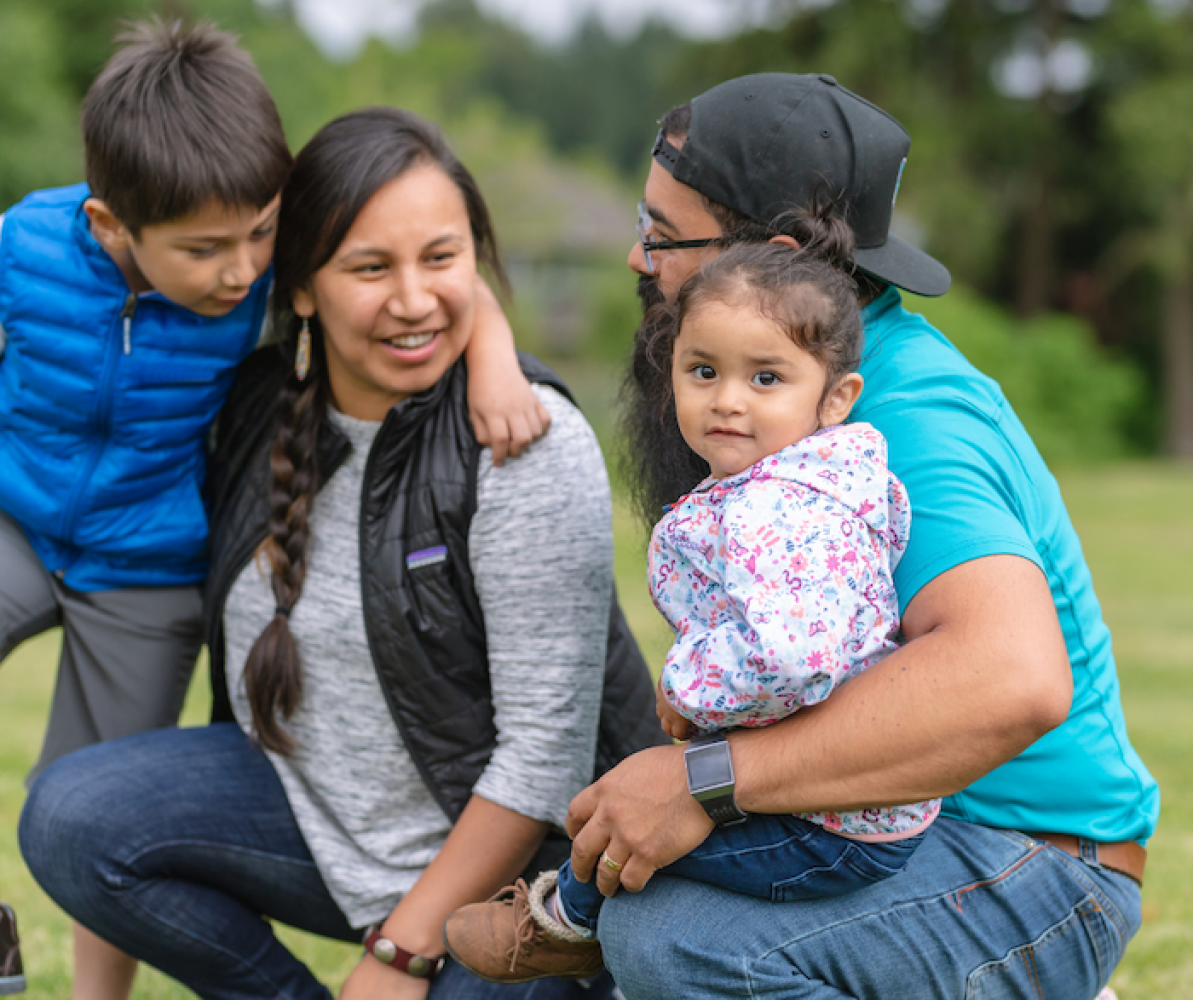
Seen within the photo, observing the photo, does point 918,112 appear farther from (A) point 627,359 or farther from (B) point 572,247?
(A) point 627,359

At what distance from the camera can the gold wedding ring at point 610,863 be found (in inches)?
75.3

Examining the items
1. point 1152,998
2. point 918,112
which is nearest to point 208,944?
point 1152,998

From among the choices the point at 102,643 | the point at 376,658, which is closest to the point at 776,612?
the point at 376,658

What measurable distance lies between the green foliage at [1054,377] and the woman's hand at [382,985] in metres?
17.5

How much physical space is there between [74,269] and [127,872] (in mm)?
1187

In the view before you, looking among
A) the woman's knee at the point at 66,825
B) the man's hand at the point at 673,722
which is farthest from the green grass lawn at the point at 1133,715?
the woman's knee at the point at 66,825

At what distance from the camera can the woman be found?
2.38 meters

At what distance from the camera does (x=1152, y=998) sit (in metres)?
3.00

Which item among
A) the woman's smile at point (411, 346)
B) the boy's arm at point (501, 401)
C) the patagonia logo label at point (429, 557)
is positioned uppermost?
the woman's smile at point (411, 346)

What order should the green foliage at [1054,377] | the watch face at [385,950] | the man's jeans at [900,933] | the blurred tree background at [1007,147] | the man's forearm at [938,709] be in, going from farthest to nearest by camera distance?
the blurred tree background at [1007,147]
the green foliage at [1054,377]
the watch face at [385,950]
the man's jeans at [900,933]
the man's forearm at [938,709]

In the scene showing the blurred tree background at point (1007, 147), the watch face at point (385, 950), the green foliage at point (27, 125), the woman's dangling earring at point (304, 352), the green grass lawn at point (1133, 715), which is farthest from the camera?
the blurred tree background at point (1007, 147)

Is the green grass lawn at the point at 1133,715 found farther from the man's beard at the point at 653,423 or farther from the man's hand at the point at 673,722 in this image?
the man's hand at the point at 673,722

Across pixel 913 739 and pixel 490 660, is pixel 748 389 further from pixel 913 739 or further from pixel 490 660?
pixel 490 660

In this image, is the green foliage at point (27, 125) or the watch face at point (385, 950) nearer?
the watch face at point (385, 950)
